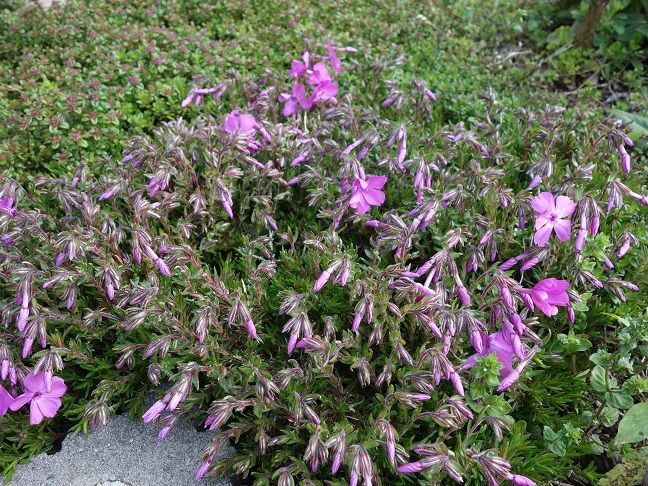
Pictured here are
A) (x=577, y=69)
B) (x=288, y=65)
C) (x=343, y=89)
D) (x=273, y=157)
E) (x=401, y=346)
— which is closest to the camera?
(x=401, y=346)

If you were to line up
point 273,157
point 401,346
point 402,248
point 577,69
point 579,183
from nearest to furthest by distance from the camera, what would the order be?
point 401,346
point 402,248
point 579,183
point 273,157
point 577,69

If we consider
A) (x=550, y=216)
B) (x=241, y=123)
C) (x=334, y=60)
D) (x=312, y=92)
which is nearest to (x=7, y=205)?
(x=241, y=123)

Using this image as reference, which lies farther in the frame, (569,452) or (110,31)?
(110,31)

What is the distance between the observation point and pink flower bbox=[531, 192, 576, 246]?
2.44 m

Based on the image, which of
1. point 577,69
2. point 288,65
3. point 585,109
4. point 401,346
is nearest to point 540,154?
point 585,109

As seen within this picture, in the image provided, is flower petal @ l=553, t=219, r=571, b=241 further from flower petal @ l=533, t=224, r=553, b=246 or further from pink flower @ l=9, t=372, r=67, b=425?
pink flower @ l=9, t=372, r=67, b=425

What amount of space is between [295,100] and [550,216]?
1.65 metres

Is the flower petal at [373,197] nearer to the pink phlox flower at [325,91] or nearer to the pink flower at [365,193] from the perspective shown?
the pink flower at [365,193]

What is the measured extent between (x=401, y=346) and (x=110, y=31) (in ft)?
10.1

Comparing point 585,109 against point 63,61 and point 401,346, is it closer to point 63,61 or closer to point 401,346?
point 401,346

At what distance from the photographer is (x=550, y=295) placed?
7.94 ft

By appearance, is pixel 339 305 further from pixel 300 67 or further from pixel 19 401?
pixel 300 67

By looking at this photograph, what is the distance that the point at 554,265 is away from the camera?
9.23 ft

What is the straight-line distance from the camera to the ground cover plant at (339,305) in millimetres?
2307
